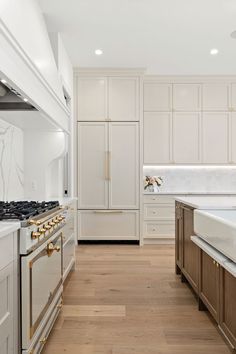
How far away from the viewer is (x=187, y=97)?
5.95 m

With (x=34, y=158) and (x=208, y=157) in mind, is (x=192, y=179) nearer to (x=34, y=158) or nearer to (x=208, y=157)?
(x=208, y=157)

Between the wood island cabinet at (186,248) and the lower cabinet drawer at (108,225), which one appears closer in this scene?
the wood island cabinet at (186,248)

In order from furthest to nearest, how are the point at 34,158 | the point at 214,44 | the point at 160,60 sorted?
the point at 160,60
the point at 214,44
the point at 34,158

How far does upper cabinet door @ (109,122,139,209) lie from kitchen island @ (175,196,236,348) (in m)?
1.81

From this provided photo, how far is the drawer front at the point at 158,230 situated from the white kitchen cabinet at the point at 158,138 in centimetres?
107

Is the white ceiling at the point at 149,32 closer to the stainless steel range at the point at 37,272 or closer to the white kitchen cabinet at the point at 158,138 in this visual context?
the white kitchen cabinet at the point at 158,138

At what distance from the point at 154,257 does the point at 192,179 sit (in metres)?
2.01

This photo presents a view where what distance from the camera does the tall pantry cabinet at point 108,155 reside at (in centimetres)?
557

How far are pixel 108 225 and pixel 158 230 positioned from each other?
83 cm

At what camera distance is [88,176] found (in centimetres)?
559

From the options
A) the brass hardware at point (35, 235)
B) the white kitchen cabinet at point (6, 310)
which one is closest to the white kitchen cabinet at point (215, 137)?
the brass hardware at point (35, 235)

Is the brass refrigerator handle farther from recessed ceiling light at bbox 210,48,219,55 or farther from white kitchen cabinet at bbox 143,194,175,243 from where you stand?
recessed ceiling light at bbox 210,48,219,55

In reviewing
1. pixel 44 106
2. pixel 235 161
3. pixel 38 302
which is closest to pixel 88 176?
pixel 235 161

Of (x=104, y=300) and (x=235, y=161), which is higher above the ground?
(x=235, y=161)
